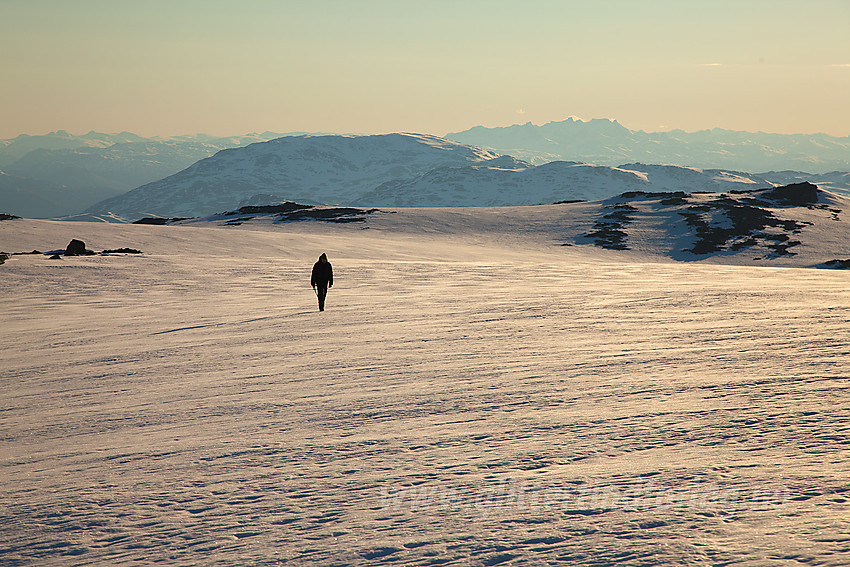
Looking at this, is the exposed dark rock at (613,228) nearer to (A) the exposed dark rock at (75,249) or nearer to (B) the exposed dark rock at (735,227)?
(B) the exposed dark rock at (735,227)

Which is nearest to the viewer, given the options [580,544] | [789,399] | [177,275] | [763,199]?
[580,544]

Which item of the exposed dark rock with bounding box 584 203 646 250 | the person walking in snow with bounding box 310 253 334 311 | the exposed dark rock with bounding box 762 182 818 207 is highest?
the exposed dark rock with bounding box 762 182 818 207

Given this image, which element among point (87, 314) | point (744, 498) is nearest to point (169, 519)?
point (744, 498)

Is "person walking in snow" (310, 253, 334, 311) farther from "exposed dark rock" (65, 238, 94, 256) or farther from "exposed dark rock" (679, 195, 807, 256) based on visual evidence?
"exposed dark rock" (679, 195, 807, 256)

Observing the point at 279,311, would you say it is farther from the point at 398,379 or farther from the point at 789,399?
the point at 789,399

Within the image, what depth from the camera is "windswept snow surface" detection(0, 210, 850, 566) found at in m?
4.52

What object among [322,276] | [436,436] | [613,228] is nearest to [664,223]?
[613,228]

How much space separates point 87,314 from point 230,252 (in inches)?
792

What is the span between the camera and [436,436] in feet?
21.7

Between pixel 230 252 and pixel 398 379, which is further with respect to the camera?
pixel 230 252

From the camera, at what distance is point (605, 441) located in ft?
20.4

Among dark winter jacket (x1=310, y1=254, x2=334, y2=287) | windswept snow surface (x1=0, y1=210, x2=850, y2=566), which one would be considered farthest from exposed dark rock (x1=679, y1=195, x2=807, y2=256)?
dark winter jacket (x1=310, y1=254, x2=334, y2=287)

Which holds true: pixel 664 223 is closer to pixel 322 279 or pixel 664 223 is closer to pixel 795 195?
pixel 795 195

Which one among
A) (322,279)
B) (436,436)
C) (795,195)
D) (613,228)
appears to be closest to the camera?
(436,436)
